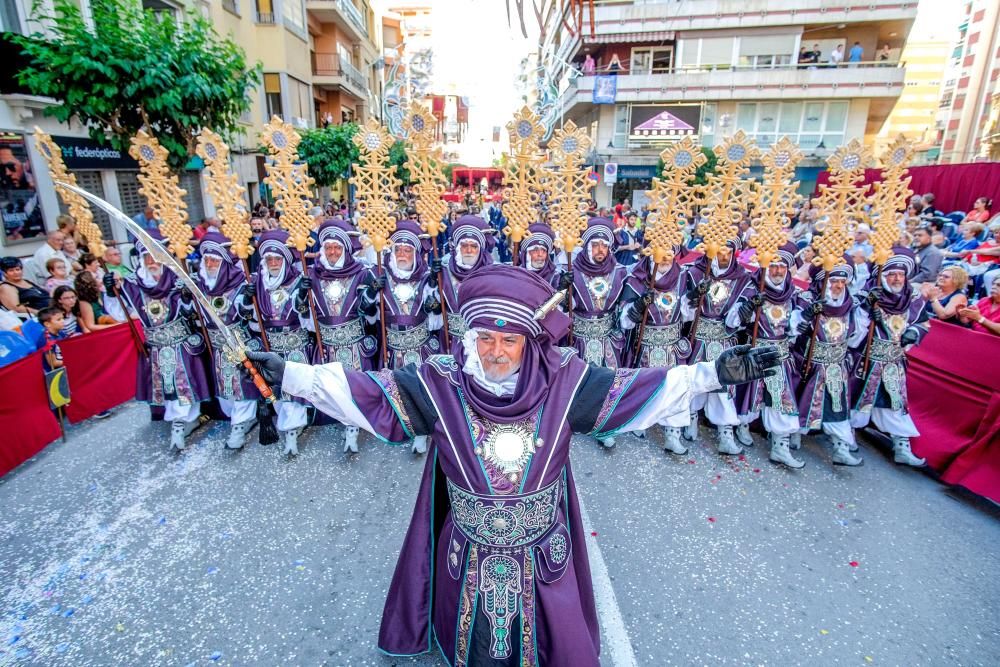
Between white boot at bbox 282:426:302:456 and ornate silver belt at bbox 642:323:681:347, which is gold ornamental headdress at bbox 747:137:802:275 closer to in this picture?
ornate silver belt at bbox 642:323:681:347

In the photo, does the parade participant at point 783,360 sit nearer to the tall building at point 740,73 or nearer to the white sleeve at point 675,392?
the white sleeve at point 675,392

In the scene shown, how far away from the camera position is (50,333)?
539cm

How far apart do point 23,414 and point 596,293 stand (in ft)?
18.1

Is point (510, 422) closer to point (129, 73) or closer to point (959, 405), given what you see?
point (959, 405)

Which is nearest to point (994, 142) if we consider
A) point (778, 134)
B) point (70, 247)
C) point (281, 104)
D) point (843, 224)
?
point (778, 134)

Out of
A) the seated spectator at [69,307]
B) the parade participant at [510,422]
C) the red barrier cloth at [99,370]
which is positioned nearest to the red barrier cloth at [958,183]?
the parade participant at [510,422]

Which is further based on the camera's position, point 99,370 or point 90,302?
point 90,302

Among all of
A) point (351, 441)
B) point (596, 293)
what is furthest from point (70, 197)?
point (596, 293)

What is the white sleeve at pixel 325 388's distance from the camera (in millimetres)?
2146

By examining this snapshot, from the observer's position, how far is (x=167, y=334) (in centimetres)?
482

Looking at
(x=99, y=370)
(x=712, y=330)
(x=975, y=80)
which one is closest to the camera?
(x=712, y=330)

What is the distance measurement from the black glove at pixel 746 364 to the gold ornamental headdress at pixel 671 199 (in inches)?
103

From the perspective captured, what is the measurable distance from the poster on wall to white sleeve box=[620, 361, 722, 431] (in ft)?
38.0

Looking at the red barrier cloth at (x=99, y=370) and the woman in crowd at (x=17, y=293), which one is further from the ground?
the woman in crowd at (x=17, y=293)
